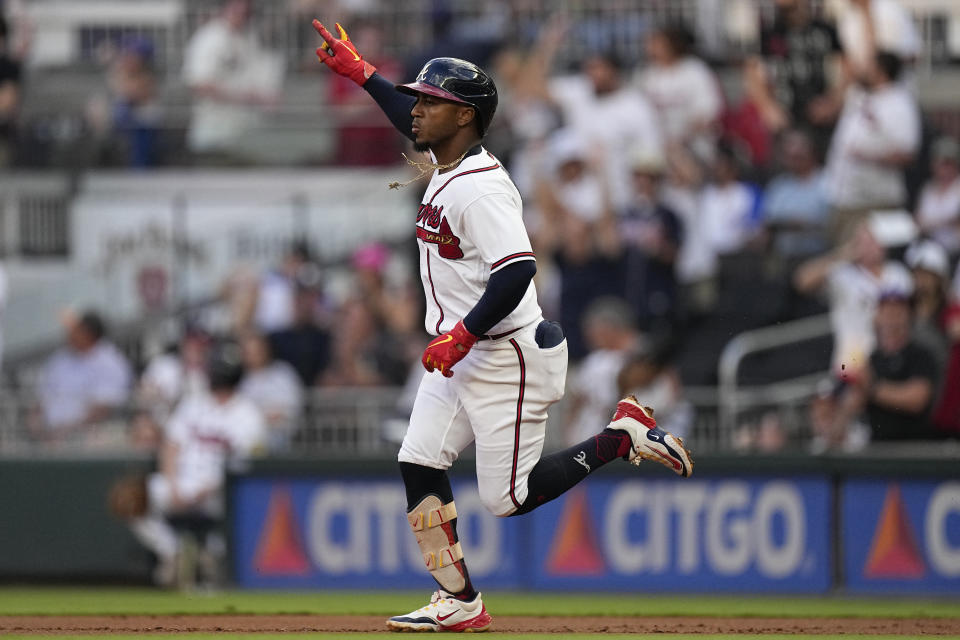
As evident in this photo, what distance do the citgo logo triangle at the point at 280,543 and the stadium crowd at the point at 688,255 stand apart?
2.44 ft

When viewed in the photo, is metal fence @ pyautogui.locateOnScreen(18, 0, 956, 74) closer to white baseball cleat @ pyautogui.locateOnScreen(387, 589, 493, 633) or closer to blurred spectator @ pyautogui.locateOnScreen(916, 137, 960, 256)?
blurred spectator @ pyautogui.locateOnScreen(916, 137, 960, 256)

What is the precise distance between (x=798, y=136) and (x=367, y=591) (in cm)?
475

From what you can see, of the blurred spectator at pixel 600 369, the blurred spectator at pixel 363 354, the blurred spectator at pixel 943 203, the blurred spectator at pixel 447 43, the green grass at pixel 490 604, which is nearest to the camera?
the green grass at pixel 490 604

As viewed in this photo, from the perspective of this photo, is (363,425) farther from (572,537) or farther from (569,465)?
(569,465)

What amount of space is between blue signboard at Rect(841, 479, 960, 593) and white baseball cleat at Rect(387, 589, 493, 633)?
421 centimetres

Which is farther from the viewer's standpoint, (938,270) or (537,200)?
(537,200)

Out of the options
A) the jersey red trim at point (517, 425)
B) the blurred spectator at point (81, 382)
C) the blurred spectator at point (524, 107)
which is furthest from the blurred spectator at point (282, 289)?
the jersey red trim at point (517, 425)

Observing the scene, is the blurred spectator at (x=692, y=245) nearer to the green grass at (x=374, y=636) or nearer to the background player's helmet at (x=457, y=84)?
the green grass at (x=374, y=636)

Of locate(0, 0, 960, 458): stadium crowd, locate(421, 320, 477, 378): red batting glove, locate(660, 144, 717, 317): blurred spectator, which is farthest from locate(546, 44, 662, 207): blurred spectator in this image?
locate(421, 320, 477, 378): red batting glove

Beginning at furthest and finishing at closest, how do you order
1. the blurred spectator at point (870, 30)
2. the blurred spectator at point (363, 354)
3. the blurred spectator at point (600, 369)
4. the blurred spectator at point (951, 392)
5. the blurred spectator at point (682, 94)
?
the blurred spectator at point (682, 94) < the blurred spectator at point (870, 30) < the blurred spectator at point (363, 354) < the blurred spectator at point (600, 369) < the blurred spectator at point (951, 392)

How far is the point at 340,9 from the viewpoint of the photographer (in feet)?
53.6

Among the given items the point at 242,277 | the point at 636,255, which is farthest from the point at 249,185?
the point at 636,255

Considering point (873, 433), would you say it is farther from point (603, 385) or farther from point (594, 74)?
point (594, 74)

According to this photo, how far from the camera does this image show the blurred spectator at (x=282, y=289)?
521 inches
